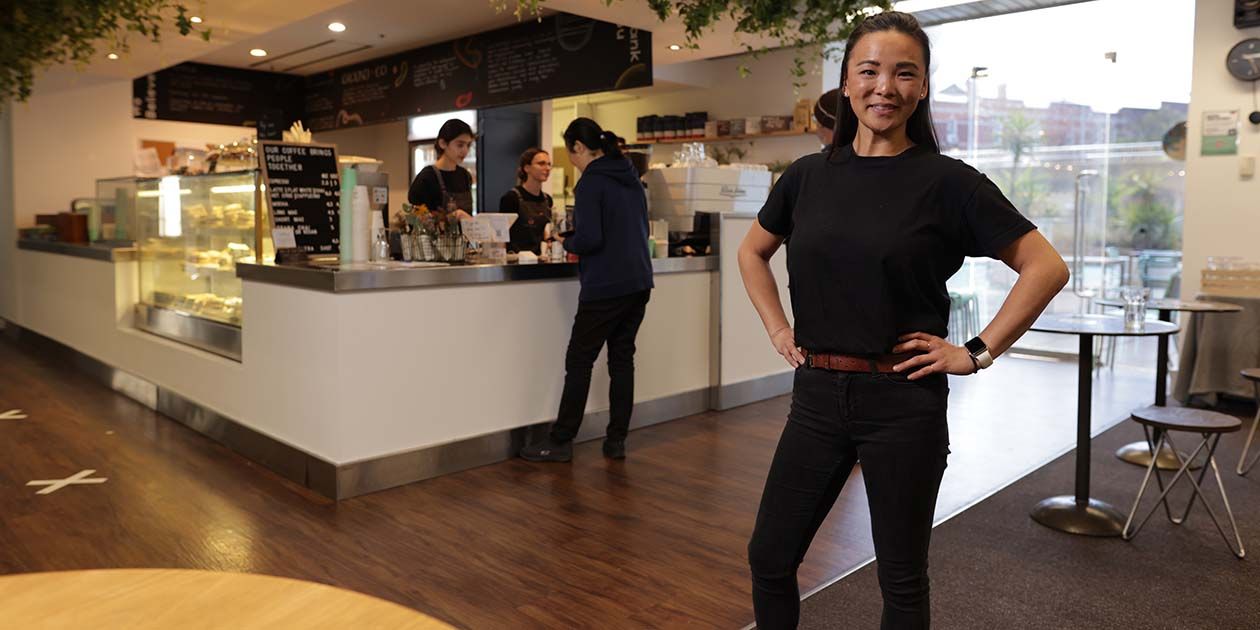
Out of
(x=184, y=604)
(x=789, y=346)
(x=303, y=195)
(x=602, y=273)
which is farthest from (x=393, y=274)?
(x=184, y=604)

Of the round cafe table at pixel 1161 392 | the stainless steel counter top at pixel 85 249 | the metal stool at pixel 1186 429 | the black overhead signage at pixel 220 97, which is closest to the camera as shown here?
the metal stool at pixel 1186 429

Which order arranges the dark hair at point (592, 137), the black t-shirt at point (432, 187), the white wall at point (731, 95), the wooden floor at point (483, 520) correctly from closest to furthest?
the wooden floor at point (483, 520) → the dark hair at point (592, 137) → the black t-shirt at point (432, 187) → the white wall at point (731, 95)

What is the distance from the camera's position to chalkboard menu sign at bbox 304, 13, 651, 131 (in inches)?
269

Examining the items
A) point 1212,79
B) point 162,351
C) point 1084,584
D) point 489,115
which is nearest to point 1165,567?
point 1084,584

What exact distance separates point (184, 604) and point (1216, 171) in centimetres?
713

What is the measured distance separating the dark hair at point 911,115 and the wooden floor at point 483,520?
4.88 ft

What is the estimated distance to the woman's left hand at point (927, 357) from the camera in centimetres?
173

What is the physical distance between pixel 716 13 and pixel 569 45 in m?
3.02

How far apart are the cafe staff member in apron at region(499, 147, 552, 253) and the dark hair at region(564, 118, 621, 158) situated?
1112mm

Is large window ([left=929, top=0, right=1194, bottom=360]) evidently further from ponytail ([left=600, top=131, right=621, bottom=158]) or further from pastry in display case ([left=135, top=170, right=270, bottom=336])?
pastry in display case ([left=135, top=170, right=270, bottom=336])

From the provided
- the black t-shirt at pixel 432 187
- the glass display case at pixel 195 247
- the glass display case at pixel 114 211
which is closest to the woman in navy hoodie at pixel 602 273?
the black t-shirt at pixel 432 187

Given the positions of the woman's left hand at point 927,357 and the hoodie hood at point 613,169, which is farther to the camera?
the hoodie hood at point 613,169

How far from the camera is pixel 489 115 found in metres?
8.73

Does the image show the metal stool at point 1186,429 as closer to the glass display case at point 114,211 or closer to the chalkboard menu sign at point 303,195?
the chalkboard menu sign at point 303,195
